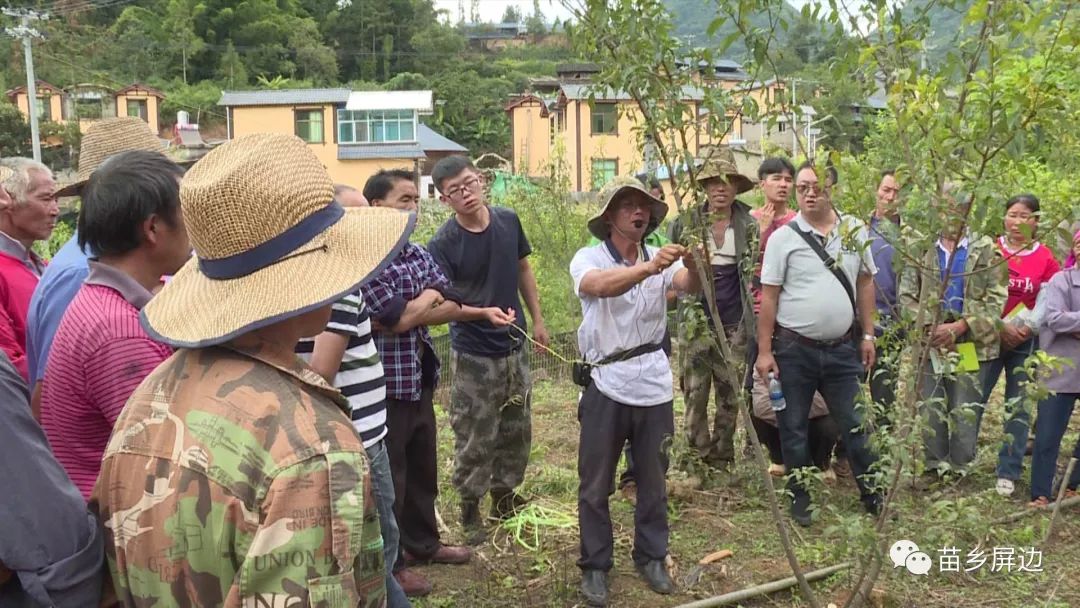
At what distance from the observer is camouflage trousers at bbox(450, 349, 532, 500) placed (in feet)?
13.7

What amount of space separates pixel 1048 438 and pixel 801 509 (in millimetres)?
1417

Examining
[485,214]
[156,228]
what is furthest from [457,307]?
[156,228]

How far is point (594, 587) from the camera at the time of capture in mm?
3559

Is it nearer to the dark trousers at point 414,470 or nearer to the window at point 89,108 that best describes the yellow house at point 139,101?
the window at point 89,108

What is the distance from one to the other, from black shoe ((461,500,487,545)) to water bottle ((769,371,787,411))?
158cm

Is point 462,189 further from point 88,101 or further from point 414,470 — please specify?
point 88,101

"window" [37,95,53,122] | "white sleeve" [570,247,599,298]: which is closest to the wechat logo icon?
"white sleeve" [570,247,599,298]

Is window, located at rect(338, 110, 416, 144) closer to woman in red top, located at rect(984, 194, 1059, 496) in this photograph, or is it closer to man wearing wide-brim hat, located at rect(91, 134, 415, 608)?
woman in red top, located at rect(984, 194, 1059, 496)

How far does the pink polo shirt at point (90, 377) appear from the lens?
1.70m

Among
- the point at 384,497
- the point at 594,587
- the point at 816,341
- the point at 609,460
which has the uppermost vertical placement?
the point at 816,341

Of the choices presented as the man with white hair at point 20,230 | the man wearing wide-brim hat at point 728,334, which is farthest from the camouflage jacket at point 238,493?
the man wearing wide-brim hat at point 728,334

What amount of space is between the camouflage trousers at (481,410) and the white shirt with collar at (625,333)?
2.37 feet

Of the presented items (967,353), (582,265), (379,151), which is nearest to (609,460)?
(582,265)

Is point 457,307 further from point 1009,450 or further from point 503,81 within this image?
point 503,81
